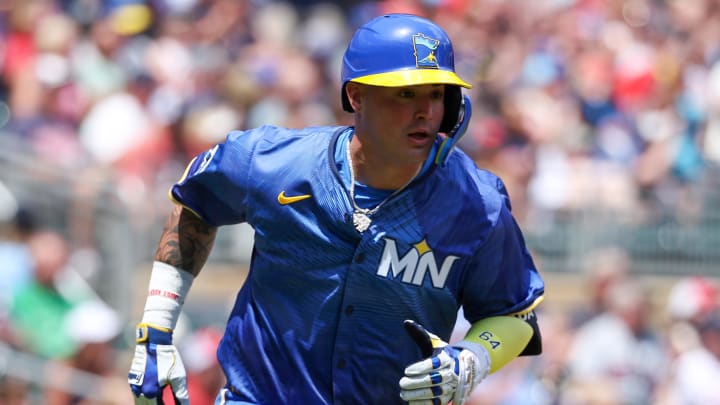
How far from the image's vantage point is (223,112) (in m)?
11.7

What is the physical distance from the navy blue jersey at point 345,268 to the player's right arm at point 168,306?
21 centimetres

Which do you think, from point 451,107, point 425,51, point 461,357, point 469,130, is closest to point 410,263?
point 461,357

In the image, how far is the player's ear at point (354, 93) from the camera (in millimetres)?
4562

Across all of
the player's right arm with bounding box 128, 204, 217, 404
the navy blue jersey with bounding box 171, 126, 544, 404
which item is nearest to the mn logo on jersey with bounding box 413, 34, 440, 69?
the navy blue jersey with bounding box 171, 126, 544, 404

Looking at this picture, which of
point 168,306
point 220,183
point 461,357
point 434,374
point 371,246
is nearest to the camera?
point 434,374

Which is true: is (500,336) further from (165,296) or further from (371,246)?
(165,296)

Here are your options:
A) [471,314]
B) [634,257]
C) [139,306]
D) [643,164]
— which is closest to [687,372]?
[634,257]

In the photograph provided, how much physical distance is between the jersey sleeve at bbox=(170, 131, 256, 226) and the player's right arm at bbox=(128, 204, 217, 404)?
0.29ft

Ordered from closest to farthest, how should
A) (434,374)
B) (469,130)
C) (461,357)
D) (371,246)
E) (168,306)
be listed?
(434,374) → (461,357) → (371,246) → (168,306) → (469,130)

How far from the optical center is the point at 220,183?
185 inches

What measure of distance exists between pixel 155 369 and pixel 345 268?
30.0 inches

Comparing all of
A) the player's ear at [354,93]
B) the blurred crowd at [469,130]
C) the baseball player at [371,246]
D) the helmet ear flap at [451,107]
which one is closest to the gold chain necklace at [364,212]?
the baseball player at [371,246]

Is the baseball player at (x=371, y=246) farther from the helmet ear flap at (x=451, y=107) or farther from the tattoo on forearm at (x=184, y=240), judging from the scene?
the tattoo on forearm at (x=184, y=240)

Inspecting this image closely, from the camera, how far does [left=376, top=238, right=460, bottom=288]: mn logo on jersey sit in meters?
4.45
